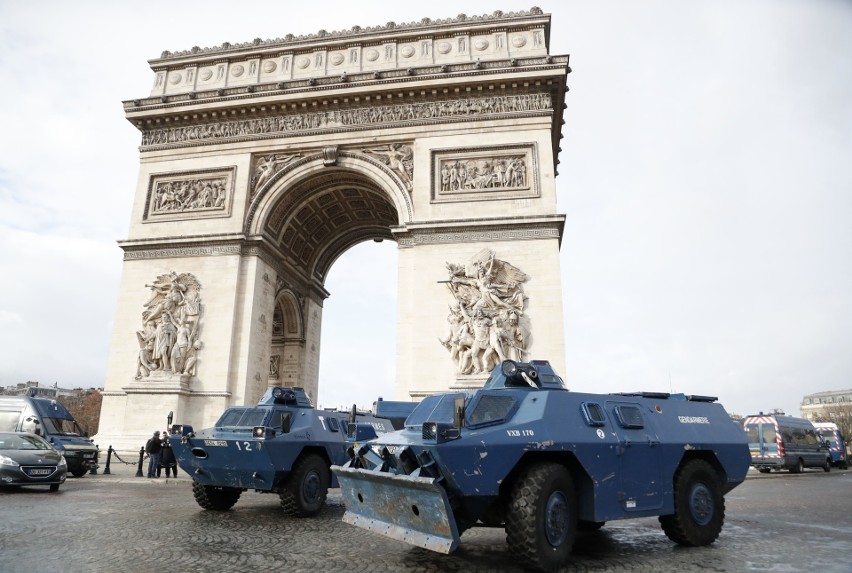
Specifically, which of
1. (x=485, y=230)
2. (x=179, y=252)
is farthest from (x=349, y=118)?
(x=179, y=252)

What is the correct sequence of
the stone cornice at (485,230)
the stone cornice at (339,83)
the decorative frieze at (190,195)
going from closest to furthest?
the stone cornice at (485,230)
the stone cornice at (339,83)
the decorative frieze at (190,195)

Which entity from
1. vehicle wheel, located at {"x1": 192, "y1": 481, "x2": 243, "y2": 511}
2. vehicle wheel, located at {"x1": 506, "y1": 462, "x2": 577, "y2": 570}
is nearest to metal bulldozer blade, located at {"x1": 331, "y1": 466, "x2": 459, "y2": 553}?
vehicle wheel, located at {"x1": 506, "y1": 462, "x2": 577, "y2": 570}

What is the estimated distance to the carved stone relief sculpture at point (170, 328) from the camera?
1895 centimetres

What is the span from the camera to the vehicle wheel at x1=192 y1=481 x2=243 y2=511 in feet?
29.7

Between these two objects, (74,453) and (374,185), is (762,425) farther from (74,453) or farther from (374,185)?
(74,453)

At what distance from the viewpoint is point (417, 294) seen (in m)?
18.5

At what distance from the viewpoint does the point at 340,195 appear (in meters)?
23.0

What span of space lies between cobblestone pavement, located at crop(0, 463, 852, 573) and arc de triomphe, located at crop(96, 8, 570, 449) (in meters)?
8.63

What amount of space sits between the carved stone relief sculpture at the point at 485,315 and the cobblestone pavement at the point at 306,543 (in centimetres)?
801

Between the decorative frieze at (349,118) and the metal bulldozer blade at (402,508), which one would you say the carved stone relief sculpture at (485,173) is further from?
the metal bulldozer blade at (402,508)

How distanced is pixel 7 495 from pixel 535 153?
645 inches

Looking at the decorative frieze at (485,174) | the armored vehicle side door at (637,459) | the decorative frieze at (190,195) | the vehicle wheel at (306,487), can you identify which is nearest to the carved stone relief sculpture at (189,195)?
the decorative frieze at (190,195)

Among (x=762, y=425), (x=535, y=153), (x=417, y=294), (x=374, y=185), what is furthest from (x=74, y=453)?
(x=762, y=425)

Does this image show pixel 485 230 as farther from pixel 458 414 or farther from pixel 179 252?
pixel 458 414
